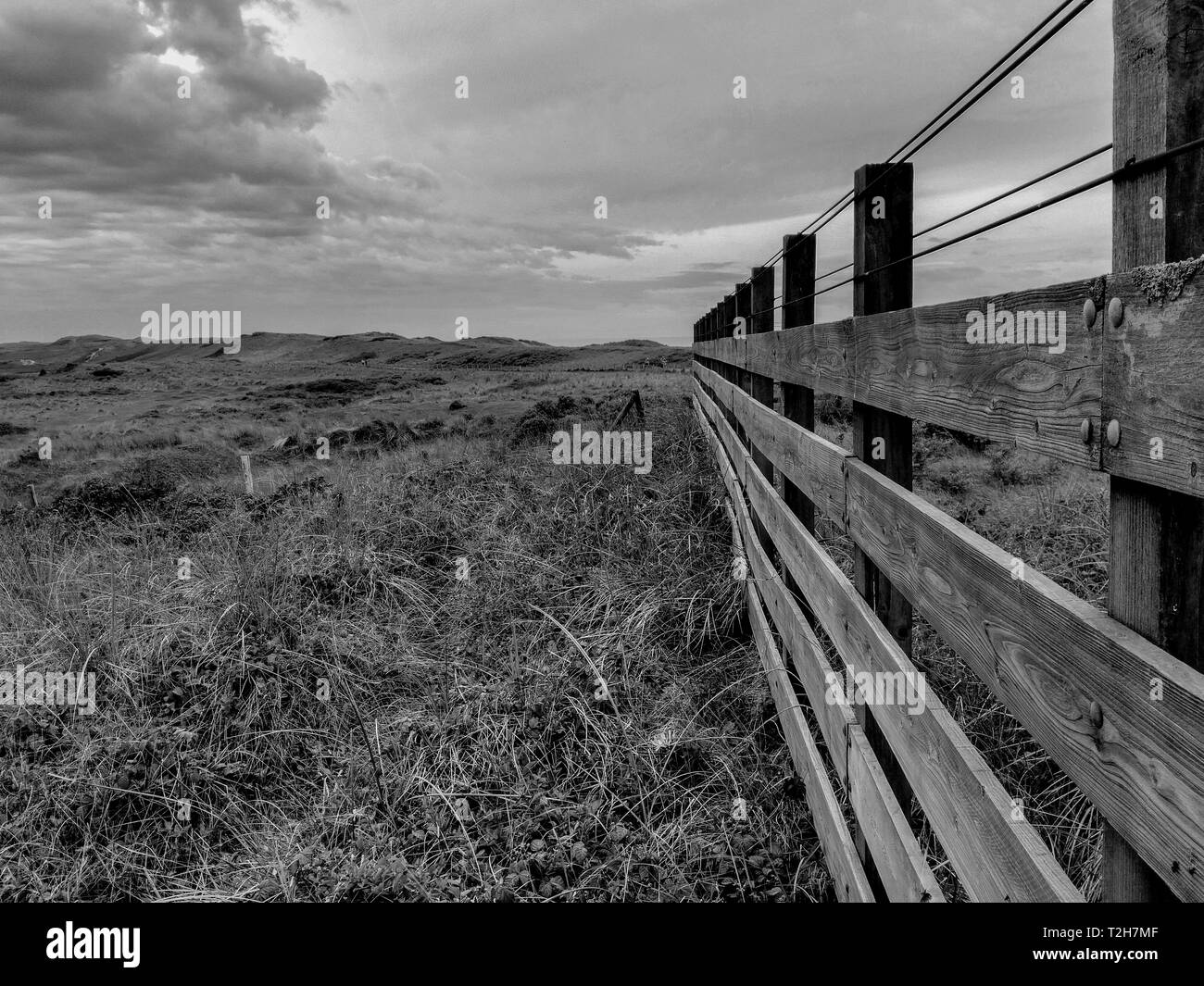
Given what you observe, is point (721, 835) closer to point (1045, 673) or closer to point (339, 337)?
point (1045, 673)

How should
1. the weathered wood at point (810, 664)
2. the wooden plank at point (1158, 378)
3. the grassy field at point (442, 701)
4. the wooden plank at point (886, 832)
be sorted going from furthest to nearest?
the grassy field at point (442, 701), the weathered wood at point (810, 664), the wooden plank at point (886, 832), the wooden plank at point (1158, 378)

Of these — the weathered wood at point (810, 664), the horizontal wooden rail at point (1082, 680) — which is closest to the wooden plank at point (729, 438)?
the weathered wood at point (810, 664)

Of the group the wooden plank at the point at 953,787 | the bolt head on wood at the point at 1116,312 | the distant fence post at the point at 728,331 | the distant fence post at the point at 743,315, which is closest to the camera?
the bolt head on wood at the point at 1116,312

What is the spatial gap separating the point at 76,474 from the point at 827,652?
1808 centimetres

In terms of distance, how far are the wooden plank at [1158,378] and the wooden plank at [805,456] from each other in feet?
5.77

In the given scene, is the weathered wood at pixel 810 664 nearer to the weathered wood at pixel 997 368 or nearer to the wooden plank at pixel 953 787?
the wooden plank at pixel 953 787

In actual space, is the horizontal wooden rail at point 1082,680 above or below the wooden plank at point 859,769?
above

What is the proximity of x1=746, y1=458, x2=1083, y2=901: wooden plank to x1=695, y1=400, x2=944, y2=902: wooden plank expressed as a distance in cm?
13

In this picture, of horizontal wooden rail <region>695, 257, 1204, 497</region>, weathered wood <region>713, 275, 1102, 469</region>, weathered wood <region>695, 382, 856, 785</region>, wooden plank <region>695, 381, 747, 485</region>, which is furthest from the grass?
horizontal wooden rail <region>695, 257, 1204, 497</region>

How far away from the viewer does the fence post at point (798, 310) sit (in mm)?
4516

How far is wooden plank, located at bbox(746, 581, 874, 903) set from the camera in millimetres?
2807

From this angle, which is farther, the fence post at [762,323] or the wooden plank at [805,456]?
the fence post at [762,323]

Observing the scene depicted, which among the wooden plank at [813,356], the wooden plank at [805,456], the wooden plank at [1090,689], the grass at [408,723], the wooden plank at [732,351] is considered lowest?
the grass at [408,723]
